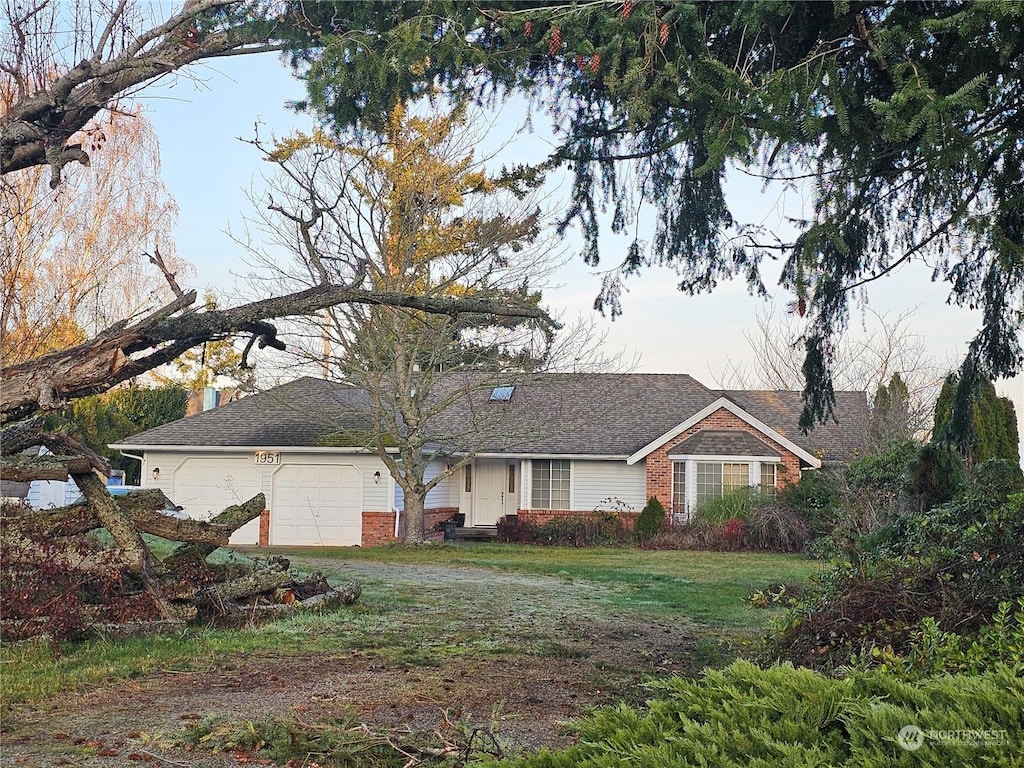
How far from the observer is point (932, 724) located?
246cm

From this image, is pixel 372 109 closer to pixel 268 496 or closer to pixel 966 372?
pixel 966 372

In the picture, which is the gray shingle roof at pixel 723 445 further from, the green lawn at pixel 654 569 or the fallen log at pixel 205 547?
the fallen log at pixel 205 547

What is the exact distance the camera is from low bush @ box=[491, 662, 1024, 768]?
95.2 inches

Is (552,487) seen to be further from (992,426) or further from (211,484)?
(992,426)

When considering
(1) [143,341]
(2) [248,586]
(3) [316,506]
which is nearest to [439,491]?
(3) [316,506]

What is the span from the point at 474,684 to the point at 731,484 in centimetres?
1852

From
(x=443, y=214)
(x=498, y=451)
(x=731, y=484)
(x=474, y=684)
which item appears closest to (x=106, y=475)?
(x=474, y=684)

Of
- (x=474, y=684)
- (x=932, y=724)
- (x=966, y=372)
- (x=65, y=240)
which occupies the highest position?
(x=65, y=240)
